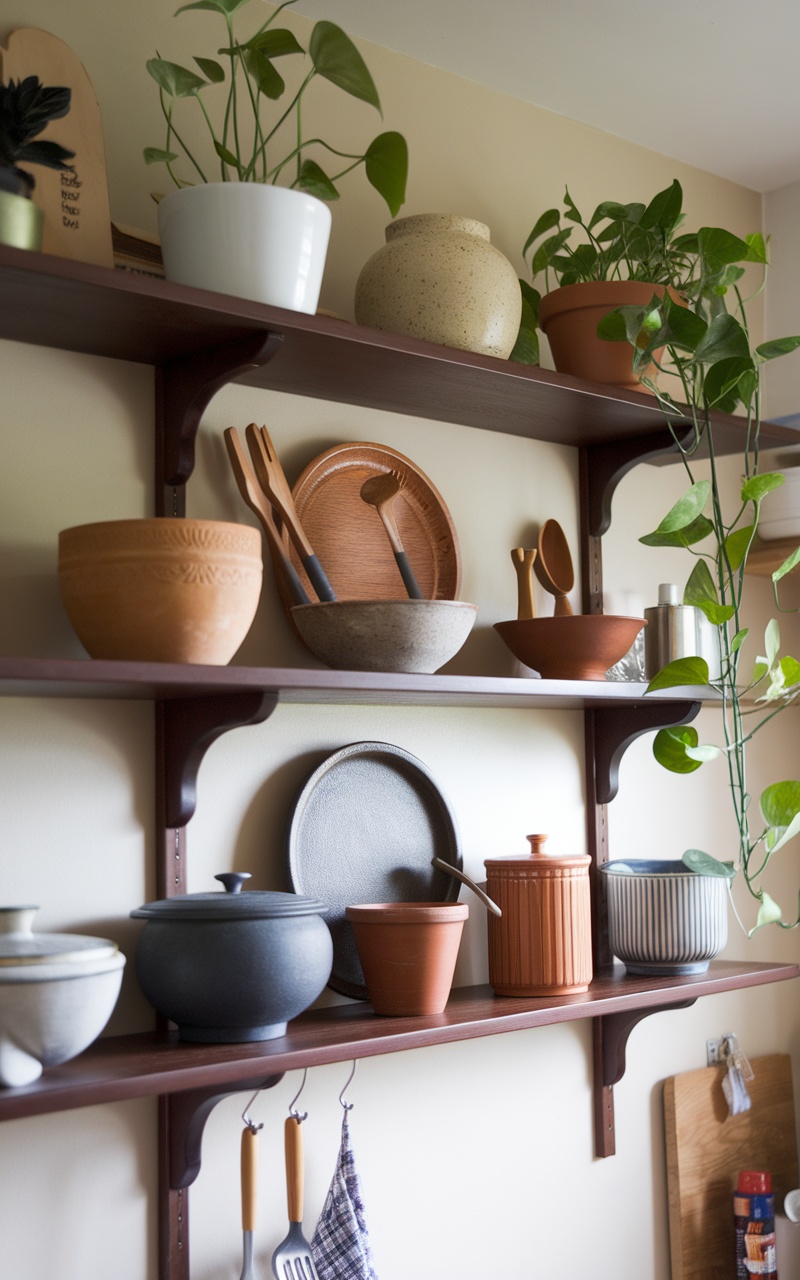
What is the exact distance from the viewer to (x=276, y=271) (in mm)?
1368

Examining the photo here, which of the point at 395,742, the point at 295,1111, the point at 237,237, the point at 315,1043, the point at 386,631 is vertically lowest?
the point at 295,1111

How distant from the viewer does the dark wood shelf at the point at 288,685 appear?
3.84 ft

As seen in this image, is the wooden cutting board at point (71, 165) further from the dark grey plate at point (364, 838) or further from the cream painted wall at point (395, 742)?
the dark grey plate at point (364, 838)

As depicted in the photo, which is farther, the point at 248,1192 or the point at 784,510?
the point at 784,510

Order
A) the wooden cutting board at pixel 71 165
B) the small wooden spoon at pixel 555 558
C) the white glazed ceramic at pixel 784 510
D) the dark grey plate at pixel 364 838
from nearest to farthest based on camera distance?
the wooden cutting board at pixel 71 165
the dark grey plate at pixel 364 838
the small wooden spoon at pixel 555 558
the white glazed ceramic at pixel 784 510

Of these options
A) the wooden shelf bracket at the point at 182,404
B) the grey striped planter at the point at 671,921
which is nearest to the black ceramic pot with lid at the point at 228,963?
the wooden shelf bracket at the point at 182,404

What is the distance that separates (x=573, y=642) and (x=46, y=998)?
33.3 inches

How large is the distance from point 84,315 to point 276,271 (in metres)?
0.21

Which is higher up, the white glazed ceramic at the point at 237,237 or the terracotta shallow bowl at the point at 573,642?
the white glazed ceramic at the point at 237,237

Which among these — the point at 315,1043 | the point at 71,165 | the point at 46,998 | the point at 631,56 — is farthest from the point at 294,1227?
the point at 631,56

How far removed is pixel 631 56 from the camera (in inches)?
74.9

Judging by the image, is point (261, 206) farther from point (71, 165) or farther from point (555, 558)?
point (555, 558)

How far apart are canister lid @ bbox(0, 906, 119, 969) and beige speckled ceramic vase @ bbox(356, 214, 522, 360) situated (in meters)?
0.83

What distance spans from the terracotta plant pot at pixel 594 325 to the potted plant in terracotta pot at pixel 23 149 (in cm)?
77
